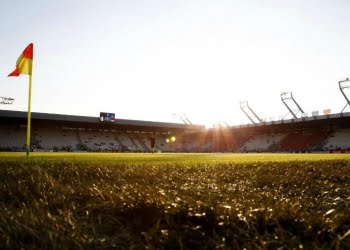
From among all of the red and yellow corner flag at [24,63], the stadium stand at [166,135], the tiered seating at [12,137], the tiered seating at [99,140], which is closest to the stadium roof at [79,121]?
the stadium stand at [166,135]

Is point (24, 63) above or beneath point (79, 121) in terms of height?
above

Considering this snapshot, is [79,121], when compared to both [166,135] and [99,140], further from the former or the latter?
[166,135]

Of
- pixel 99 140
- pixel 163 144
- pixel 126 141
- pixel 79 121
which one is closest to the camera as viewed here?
pixel 79 121

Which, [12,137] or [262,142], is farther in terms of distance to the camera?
[262,142]

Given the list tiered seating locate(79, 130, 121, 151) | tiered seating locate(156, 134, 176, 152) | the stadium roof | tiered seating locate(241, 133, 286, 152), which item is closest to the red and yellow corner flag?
the stadium roof

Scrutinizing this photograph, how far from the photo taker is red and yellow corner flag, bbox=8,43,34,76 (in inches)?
528

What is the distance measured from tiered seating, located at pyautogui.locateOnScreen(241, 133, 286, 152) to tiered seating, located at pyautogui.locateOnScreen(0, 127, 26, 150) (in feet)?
154

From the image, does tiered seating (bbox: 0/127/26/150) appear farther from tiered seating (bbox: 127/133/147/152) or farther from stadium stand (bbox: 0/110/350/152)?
tiered seating (bbox: 127/133/147/152)

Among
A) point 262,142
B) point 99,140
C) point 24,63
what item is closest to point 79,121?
point 99,140

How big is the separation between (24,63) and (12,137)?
59.1 m

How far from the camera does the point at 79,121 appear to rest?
229 feet

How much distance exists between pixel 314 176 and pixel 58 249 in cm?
605

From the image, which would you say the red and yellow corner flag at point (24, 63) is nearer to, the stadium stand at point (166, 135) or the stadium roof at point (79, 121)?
the stadium stand at point (166, 135)

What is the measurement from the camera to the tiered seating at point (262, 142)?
7475 cm
